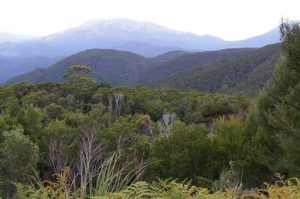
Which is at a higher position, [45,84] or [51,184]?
[51,184]

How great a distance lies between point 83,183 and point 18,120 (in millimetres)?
26253

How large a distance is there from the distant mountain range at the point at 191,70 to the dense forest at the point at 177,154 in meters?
31.9

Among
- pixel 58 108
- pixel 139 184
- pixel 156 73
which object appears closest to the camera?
pixel 139 184

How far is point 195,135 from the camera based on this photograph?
67.3 ft

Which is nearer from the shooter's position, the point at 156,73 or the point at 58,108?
the point at 58,108

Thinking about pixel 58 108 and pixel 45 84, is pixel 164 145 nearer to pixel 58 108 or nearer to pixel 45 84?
pixel 58 108

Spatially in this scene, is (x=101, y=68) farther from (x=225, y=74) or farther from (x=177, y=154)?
(x=177, y=154)

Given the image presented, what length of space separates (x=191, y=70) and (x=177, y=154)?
307 ft

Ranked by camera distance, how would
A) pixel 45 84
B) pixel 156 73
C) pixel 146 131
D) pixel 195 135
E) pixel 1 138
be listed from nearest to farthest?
pixel 195 135 < pixel 1 138 < pixel 146 131 < pixel 45 84 < pixel 156 73

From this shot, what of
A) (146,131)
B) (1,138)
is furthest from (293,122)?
(146,131)

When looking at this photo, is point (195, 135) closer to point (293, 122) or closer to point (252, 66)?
point (293, 122)

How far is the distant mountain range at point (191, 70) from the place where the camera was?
89.1m

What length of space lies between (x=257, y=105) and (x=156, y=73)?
150287 millimetres

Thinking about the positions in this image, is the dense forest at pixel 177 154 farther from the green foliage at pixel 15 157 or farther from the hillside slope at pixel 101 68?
the hillside slope at pixel 101 68
